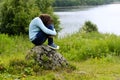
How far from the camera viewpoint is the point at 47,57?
8.31 meters

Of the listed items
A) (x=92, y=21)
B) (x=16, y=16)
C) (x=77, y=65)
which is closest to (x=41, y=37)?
(x=77, y=65)

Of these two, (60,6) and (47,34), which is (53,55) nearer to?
(47,34)

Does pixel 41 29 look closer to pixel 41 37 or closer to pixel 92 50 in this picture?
pixel 41 37

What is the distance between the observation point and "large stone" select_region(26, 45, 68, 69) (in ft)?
27.1

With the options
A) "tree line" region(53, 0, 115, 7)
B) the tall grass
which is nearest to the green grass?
the tall grass

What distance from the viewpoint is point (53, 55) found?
8469 millimetres

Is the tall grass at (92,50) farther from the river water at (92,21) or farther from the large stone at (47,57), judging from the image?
the river water at (92,21)

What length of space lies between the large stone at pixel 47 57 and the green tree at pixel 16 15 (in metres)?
17.4

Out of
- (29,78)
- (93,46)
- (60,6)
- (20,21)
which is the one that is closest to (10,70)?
(29,78)

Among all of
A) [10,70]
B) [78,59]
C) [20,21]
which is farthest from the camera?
[20,21]

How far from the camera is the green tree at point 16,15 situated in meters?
25.9

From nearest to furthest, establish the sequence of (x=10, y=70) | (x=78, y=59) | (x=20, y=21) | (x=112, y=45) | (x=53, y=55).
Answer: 1. (x=10, y=70)
2. (x=53, y=55)
3. (x=78, y=59)
4. (x=112, y=45)
5. (x=20, y=21)

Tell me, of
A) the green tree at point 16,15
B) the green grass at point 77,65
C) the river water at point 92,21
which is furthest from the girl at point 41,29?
the green tree at point 16,15

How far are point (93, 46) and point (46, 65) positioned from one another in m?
Answer: 4.10
